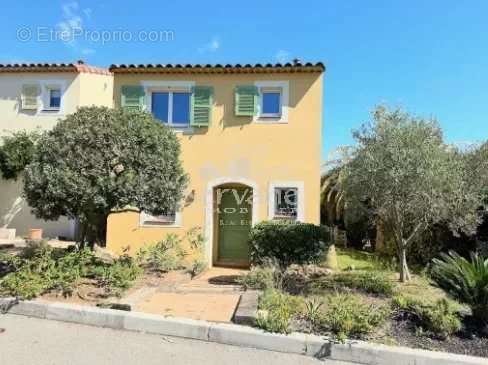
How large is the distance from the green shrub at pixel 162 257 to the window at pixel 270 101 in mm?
4440

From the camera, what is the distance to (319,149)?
12.1 meters

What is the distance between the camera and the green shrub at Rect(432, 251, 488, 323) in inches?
238

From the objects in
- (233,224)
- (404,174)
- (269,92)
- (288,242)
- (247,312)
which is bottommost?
(247,312)

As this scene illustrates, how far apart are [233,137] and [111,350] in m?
8.05

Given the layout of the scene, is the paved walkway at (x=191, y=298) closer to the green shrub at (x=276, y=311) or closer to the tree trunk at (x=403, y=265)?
the green shrub at (x=276, y=311)

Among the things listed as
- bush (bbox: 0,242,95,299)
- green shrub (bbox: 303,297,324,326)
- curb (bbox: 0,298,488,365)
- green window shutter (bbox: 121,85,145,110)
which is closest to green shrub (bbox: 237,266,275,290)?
green shrub (bbox: 303,297,324,326)

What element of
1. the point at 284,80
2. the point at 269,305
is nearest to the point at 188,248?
the point at 284,80

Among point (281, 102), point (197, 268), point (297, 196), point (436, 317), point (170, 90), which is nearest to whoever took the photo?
point (436, 317)

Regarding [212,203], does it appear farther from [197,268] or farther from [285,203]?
[197,268]

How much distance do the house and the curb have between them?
392 inches

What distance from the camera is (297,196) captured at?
12086 mm

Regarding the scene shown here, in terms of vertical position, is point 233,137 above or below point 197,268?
above

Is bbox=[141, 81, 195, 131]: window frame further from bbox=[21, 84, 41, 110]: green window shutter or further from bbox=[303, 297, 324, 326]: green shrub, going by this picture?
bbox=[303, 297, 324, 326]: green shrub

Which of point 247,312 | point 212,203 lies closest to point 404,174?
point 247,312
